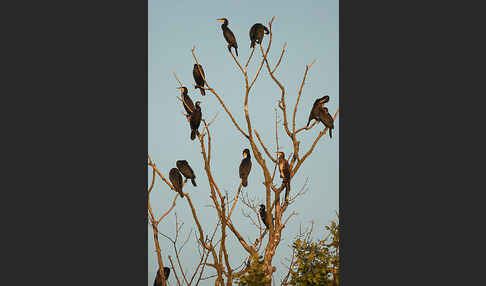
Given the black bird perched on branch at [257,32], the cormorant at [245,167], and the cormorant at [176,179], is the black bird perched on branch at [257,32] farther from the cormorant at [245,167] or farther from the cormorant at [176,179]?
the cormorant at [176,179]

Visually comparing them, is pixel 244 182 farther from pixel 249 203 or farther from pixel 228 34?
pixel 228 34

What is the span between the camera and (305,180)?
5.18 metres

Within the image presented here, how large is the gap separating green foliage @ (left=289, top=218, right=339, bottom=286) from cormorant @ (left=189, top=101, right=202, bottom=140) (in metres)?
1.11

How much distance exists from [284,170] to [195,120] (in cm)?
76

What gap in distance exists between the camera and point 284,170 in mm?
5105

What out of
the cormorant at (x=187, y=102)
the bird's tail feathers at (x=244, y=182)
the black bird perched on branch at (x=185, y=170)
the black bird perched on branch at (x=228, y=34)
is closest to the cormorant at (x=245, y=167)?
the bird's tail feathers at (x=244, y=182)

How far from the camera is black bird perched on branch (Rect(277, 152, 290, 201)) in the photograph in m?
5.10

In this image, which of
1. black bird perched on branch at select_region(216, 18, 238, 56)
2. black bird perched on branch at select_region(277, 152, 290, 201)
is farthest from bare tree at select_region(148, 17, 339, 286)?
black bird perched on branch at select_region(216, 18, 238, 56)

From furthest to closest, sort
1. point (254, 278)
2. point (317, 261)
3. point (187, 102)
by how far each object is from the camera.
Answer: point (187, 102)
point (317, 261)
point (254, 278)

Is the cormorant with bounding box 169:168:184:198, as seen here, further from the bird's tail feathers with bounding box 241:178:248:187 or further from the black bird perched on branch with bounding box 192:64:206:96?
the black bird perched on branch with bounding box 192:64:206:96

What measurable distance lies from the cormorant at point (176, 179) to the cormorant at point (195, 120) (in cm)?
29

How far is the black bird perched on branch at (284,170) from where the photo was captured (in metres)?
5.10

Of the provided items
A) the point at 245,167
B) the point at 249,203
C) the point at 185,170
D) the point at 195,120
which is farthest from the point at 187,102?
the point at 249,203
